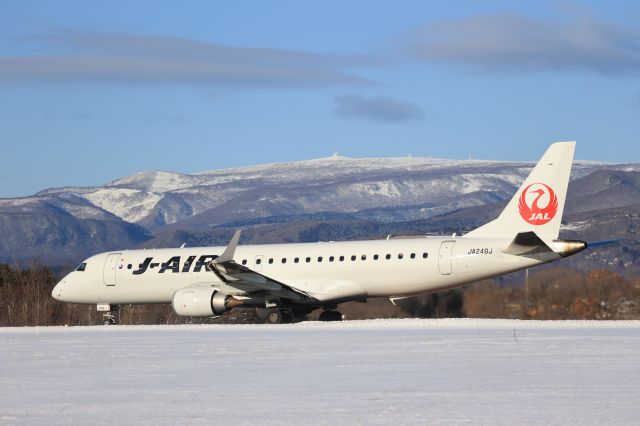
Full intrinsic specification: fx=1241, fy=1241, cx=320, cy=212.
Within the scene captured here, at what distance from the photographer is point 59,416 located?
14227 mm

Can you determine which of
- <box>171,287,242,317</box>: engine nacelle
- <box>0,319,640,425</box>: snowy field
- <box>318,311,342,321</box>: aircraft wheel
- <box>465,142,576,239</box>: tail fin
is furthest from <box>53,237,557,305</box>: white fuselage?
<box>0,319,640,425</box>: snowy field

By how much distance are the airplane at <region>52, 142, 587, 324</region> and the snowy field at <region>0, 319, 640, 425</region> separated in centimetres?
742

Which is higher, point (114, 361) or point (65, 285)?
point (65, 285)

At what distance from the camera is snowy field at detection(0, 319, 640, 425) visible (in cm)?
1408

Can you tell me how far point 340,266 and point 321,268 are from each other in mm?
745

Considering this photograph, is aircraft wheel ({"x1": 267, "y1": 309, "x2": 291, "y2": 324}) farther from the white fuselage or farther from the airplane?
the white fuselage

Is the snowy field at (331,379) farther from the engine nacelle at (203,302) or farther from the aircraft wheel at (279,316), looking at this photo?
the aircraft wheel at (279,316)

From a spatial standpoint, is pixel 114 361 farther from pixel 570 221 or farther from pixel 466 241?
pixel 570 221

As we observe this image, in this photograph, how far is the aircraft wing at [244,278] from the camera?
3906 centimetres

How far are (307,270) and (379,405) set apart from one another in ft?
86.4

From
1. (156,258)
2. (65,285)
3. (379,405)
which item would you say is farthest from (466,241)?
(379,405)

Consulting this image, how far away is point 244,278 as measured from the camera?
39531 mm

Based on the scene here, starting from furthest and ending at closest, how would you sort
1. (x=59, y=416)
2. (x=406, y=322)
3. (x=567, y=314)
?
(x=567, y=314)
(x=406, y=322)
(x=59, y=416)

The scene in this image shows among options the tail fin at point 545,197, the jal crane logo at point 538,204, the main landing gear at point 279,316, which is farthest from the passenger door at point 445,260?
the main landing gear at point 279,316
